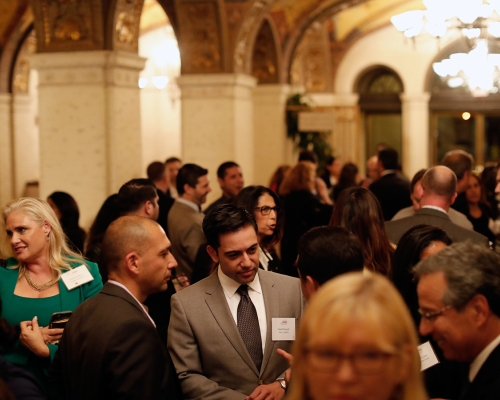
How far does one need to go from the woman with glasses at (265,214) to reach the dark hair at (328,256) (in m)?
1.71

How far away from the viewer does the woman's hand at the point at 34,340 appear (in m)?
3.32

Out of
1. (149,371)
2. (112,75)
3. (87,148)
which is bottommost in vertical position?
(149,371)

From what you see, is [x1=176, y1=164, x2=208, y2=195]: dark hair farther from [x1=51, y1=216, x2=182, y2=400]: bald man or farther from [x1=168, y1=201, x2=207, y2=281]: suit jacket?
[x1=51, y1=216, x2=182, y2=400]: bald man

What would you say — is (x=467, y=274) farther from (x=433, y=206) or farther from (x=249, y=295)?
(x=433, y=206)

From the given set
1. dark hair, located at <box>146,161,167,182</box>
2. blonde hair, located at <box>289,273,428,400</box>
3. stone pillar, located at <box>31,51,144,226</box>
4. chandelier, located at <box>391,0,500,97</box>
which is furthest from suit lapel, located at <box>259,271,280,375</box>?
chandelier, located at <box>391,0,500,97</box>

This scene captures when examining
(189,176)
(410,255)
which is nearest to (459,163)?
(189,176)

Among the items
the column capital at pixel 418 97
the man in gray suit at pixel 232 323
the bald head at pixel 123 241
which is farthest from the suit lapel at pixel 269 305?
the column capital at pixel 418 97

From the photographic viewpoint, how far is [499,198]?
24.0 feet

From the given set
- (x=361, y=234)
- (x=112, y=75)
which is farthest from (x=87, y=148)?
(x=361, y=234)

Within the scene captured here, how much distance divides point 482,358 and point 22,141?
13375mm

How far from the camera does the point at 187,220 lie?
19.0 feet

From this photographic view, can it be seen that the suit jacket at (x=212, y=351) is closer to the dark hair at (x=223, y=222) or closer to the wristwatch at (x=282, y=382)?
the wristwatch at (x=282, y=382)

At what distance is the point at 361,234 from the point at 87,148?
517 cm

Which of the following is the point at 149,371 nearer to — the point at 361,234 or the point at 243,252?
the point at 243,252
